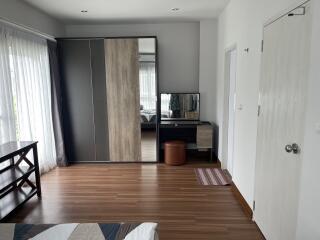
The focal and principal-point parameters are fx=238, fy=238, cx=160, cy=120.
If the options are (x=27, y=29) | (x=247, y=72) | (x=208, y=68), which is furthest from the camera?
(x=208, y=68)

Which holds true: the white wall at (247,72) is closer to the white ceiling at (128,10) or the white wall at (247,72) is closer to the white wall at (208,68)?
the white ceiling at (128,10)

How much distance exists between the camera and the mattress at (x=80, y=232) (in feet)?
5.01

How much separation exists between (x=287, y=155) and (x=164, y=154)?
117 inches

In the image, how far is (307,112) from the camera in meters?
1.55

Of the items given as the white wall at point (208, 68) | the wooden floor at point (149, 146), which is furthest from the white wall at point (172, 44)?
the wooden floor at point (149, 146)

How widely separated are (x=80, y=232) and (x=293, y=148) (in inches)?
62.9

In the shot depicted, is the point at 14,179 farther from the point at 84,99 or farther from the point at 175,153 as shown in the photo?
the point at 175,153

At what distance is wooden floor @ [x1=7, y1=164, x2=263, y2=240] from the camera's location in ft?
8.25

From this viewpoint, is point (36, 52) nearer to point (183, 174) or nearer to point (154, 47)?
point (154, 47)

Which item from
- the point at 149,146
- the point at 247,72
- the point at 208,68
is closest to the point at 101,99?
the point at 149,146

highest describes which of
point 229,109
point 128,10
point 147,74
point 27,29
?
point 128,10

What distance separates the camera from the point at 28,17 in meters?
3.58

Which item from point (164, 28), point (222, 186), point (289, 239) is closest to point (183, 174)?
point (222, 186)

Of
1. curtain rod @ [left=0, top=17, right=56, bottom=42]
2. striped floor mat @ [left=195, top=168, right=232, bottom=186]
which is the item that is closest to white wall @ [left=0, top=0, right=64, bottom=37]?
curtain rod @ [left=0, top=17, right=56, bottom=42]
